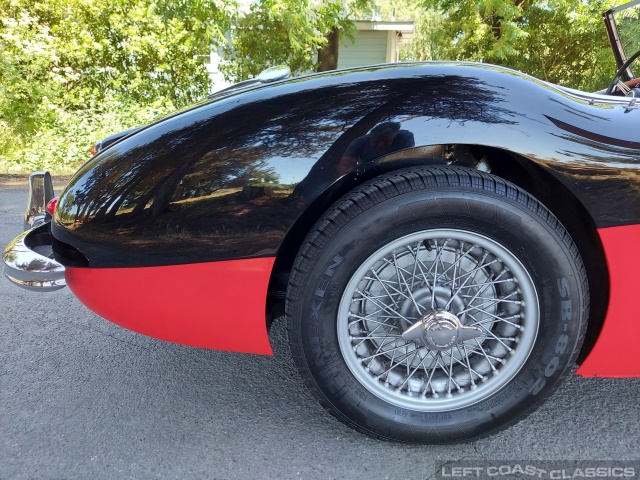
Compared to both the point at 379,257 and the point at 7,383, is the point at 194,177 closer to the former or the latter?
the point at 379,257

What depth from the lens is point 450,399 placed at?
1707 mm

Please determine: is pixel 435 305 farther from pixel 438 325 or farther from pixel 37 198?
pixel 37 198

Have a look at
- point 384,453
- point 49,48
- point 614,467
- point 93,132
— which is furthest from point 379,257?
point 49,48

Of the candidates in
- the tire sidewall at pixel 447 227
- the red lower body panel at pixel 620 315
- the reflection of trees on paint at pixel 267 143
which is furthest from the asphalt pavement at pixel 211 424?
the reflection of trees on paint at pixel 267 143

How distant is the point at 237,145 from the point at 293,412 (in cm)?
105

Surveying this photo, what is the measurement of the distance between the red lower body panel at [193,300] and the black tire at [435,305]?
0.14 metres

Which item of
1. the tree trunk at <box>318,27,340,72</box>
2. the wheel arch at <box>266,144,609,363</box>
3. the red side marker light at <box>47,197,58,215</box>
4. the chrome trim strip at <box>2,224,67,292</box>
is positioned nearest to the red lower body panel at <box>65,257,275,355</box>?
the wheel arch at <box>266,144,609,363</box>

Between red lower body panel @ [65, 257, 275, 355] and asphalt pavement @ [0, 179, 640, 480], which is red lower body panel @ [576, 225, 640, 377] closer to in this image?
asphalt pavement @ [0, 179, 640, 480]

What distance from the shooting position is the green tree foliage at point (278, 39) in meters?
9.37

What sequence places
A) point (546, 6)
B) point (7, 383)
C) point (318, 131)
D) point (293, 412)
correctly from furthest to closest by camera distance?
1. point (546, 6)
2. point (7, 383)
3. point (293, 412)
4. point (318, 131)

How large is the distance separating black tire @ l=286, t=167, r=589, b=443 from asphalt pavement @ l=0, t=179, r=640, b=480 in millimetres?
135

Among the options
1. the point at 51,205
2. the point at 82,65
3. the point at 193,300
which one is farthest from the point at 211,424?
the point at 82,65

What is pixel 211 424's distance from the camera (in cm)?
185

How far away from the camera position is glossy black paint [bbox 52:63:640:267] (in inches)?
60.5
